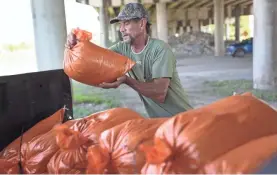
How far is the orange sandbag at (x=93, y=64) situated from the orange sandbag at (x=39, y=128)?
271 millimetres

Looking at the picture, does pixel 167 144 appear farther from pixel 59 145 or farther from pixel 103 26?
pixel 103 26

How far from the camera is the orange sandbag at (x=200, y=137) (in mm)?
1390

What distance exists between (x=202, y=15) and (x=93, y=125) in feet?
97.6

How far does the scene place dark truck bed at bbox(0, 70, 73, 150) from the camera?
232 centimetres

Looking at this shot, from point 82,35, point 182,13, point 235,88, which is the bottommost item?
point 235,88

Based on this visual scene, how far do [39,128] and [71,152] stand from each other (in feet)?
1.94

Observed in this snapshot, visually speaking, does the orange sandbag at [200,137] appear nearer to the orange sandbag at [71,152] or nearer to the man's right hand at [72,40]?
the orange sandbag at [71,152]

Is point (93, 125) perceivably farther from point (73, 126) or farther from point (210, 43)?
point (210, 43)

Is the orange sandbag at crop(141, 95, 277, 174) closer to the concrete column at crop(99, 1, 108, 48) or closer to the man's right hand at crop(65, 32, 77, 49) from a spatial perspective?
the man's right hand at crop(65, 32, 77, 49)

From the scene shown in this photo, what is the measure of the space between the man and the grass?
20.7ft

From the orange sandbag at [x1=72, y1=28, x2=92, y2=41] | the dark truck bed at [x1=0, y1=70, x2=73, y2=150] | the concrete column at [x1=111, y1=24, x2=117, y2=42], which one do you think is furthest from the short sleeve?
the concrete column at [x1=111, y1=24, x2=117, y2=42]

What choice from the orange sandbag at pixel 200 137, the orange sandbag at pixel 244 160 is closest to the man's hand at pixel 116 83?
the orange sandbag at pixel 200 137

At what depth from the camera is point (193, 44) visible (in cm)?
2670

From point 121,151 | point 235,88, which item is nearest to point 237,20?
point 235,88
